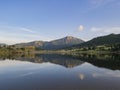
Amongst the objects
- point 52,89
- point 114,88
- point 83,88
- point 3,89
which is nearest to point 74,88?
point 83,88

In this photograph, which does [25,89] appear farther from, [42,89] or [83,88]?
[83,88]

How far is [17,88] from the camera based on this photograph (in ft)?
101

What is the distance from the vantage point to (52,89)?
30141mm

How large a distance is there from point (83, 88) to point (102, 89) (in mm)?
2963

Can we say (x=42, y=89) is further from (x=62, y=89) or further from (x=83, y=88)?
(x=83, y=88)

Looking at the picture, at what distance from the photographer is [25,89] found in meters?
29.8

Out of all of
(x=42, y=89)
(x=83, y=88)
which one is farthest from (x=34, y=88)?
(x=83, y=88)

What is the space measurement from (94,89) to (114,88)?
323 cm

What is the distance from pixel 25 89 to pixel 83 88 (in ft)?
29.2

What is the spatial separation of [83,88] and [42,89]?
638 centimetres

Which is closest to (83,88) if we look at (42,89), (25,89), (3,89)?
(42,89)

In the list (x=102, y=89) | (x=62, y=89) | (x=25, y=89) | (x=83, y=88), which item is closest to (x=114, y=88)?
(x=102, y=89)

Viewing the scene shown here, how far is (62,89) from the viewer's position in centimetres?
2997

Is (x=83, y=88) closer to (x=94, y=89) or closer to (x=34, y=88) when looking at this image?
(x=94, y=89)
